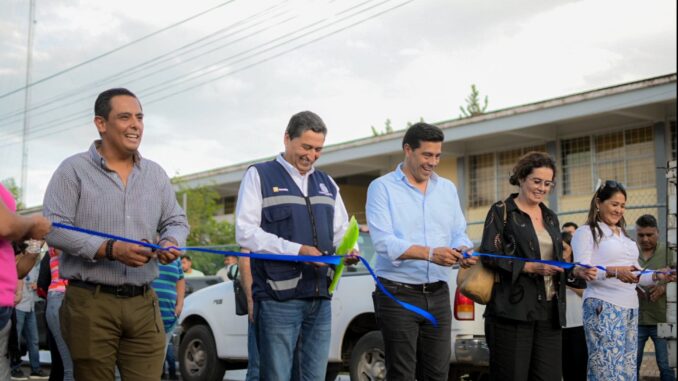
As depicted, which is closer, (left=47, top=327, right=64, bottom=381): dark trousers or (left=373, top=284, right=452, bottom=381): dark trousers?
(left=373, top=284, right=452, bottom=381): dark trousers

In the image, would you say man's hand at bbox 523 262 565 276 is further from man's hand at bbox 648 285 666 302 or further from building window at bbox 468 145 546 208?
building window at bbox 468 145 546 208

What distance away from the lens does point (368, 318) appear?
9.48 meters

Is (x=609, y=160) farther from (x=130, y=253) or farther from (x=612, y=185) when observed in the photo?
(x=130, y=253)

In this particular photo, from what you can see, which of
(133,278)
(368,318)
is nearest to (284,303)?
(133,278)

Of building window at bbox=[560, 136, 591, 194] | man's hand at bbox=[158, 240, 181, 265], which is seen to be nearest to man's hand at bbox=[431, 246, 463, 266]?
man's hand at bbox=[158, 240, 181, 265]

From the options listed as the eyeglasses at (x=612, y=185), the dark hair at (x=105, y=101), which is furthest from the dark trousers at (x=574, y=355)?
the dark hair at (x=105, y=101)

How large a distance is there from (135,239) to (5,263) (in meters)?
0.69

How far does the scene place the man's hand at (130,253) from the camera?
4.73 meters

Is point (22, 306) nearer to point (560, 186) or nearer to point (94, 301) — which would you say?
point (94, 301)

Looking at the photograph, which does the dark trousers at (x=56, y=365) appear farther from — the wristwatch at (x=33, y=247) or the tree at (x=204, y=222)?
the tree at (x=204, y=222)

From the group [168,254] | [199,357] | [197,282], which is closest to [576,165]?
[197,282]

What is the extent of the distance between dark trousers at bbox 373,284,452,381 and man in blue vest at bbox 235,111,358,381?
1.46ft

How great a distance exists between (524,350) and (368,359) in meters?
3.18

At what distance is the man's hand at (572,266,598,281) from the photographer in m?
6.92
